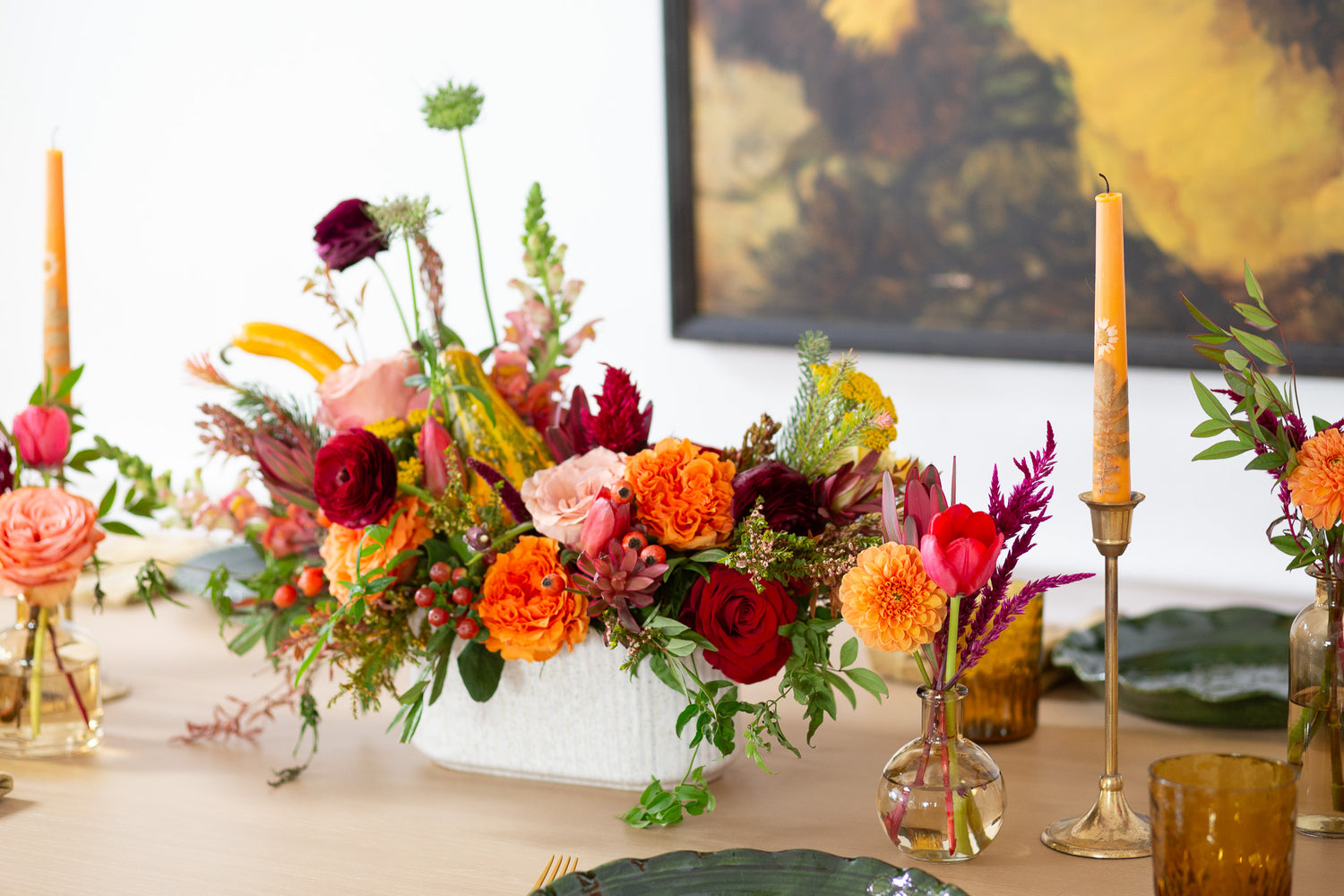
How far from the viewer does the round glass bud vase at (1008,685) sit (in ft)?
3.33

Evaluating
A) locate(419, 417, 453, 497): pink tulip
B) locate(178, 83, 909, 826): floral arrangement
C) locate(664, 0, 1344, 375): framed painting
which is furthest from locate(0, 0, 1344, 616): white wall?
locate(419, 417, 453, 497): pink tulip

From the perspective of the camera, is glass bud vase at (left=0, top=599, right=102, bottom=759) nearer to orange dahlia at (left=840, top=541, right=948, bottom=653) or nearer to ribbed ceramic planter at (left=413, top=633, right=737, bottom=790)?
ribbed ceramic planter at (left=413, top=633, right=737, bottom=790)

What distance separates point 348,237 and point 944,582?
1.75 feet

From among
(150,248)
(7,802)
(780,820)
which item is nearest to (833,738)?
(780,820)

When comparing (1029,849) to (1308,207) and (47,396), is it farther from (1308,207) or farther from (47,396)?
(1308,207)

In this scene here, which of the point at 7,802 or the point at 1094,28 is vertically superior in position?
the point at 1094,28

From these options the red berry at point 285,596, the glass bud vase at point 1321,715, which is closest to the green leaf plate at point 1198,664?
the glass bud vase at point 1321,715

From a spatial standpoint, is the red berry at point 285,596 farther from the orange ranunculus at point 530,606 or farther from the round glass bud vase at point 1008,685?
the round glass bud vase at point 1008,685

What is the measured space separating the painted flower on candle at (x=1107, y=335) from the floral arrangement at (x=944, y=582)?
0.07 metres

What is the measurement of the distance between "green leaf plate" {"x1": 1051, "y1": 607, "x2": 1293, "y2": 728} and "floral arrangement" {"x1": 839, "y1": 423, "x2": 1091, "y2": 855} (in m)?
0.21

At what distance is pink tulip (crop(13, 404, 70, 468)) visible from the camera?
1069 millimetres

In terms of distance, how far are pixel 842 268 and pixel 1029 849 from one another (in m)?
1.66

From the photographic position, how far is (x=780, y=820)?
0.90m

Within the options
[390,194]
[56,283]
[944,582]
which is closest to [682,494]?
[944,582]
